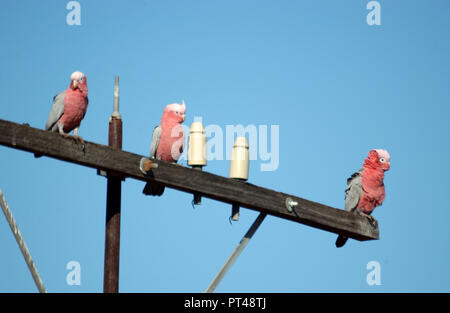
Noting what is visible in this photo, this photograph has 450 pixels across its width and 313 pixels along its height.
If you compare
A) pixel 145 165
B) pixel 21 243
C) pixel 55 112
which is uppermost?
pixel 55 112

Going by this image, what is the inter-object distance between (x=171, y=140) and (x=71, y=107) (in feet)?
5.57

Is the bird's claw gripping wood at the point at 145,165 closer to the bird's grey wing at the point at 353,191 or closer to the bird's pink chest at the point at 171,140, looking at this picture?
the bird's pink chest at the point at 171,140

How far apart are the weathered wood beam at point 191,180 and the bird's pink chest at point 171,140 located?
94.3 inches

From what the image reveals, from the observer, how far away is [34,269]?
290 inches

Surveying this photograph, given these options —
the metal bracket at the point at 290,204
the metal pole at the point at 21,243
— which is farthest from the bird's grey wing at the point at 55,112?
the metal bracket at the point at 290,204

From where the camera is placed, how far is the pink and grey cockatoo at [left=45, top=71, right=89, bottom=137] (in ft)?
31.7

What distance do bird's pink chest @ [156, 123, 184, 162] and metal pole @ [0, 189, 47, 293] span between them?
371cm

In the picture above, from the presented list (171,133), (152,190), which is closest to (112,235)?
(152,190)

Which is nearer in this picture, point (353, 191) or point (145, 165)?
point (145, 165)

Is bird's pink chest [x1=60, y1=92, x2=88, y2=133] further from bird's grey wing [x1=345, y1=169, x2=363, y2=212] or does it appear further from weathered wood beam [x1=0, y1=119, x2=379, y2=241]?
bird's grey wing [x1=345, y1=169, x2=363, y2=212]

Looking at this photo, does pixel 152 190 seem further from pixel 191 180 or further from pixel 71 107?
pixel 71 107

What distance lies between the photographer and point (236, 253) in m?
8.44

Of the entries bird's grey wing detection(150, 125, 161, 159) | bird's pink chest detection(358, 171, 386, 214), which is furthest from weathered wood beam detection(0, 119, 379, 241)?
bird's grey wing detection(150, 125, 161, 159)

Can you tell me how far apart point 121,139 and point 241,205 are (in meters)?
1.43
